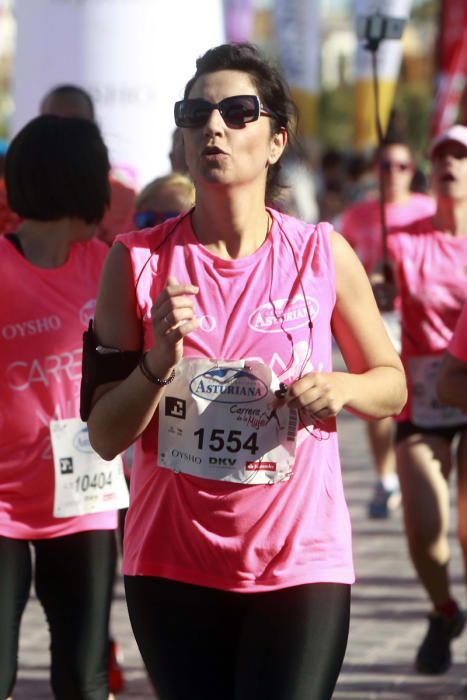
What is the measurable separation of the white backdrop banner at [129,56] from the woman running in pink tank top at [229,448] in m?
4.63

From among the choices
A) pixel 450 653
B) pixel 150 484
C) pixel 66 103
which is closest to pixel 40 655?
pixel 450 653

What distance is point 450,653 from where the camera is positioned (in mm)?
6176

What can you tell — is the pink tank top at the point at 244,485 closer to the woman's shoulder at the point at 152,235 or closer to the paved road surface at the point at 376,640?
the woman's shoulder at the point at 152,235

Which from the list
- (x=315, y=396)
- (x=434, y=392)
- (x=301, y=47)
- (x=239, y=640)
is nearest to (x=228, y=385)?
(x=315, y=396)

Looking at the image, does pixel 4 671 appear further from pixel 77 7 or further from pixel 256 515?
pixel 77 7

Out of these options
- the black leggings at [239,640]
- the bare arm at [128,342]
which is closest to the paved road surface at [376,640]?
the black leggings at [239,640]

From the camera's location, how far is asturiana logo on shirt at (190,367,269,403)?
326cm

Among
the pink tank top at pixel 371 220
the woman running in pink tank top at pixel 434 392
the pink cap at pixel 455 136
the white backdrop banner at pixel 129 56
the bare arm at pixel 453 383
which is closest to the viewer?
the bare arm at pixel 453 383

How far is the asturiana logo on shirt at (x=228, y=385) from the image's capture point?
326 centimetres

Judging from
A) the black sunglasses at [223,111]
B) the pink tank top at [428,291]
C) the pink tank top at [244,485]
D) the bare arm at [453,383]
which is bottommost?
the pink tank top at [428,291]

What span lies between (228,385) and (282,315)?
20 centimetres

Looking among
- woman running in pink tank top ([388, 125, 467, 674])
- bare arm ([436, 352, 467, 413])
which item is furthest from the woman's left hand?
woman running in pink tank top ([388, 125, 467, 674])

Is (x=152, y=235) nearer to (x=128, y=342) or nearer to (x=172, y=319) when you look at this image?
(x=128, y=342)

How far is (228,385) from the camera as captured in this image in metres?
3.28
